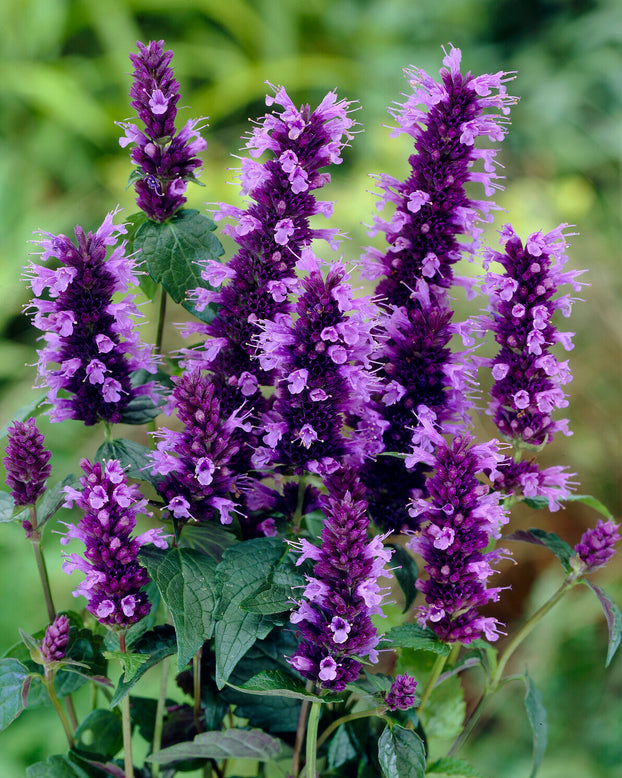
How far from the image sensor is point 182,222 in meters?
0.66

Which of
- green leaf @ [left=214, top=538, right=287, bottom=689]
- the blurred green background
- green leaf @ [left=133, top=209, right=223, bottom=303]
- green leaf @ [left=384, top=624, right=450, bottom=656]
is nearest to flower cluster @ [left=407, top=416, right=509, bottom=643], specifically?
green leaf @ [left=384, top=624, right=450, bottom=656]

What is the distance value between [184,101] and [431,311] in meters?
2.55

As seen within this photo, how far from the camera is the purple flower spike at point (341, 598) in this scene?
0.49 metres

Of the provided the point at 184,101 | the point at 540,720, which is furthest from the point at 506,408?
the point at 184,101

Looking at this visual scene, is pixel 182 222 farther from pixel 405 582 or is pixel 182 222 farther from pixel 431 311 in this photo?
pixel 405 582

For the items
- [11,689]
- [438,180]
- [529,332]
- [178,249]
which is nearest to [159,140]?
[178,249]

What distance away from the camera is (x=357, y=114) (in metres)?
2.76

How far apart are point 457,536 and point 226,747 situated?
0.22 metres

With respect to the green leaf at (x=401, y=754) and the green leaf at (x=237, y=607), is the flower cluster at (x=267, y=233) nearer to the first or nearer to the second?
the green leaf at (x=237, y=607)

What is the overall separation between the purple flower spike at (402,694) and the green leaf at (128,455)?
0.22 m

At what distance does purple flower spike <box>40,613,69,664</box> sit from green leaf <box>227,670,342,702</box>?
13cm

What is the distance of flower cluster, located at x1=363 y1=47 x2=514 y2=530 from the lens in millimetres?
597

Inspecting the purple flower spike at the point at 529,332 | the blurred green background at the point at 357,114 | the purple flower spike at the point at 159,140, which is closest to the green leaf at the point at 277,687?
the purple flower spike at the point at 529,332

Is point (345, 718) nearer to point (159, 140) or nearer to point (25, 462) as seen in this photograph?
point (25, 462)
